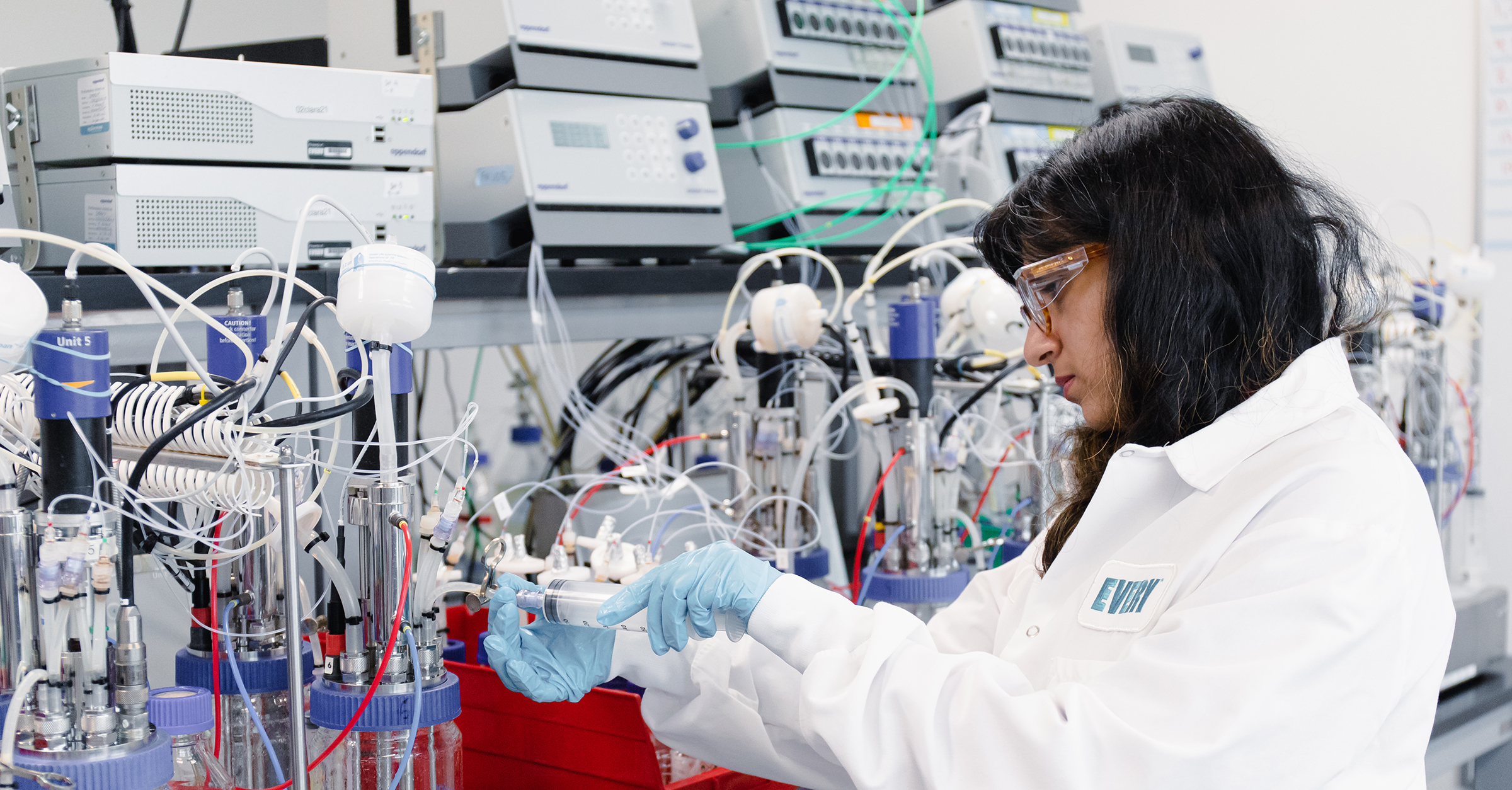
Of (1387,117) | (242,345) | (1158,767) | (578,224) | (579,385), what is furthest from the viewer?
(1387,117)

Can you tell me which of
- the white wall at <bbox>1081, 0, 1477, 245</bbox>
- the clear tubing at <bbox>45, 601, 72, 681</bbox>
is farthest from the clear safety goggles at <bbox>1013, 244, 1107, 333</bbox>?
the white wall at <bbox>1081, 0, 1477, 245</bbox>

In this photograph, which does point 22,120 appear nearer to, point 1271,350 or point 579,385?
point 579,385

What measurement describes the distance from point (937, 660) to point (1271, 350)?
431 mm

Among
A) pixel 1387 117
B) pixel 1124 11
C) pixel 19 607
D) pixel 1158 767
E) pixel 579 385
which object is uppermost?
pixel 1124 11

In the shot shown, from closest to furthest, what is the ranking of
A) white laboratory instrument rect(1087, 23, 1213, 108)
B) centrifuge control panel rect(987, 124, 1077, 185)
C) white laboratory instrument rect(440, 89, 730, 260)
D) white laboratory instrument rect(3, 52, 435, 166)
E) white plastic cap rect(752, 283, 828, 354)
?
white laboratory instrument rect(3, 52, 435, 166), white plastic cap rect(752, 283, 828, 354), white laboratory instrument rect(440, 89, 730, 260), centrifuge control panel rect(987, 124, 1077, 185), white laboratory instrument rect(1087, 23, 1213, 108)

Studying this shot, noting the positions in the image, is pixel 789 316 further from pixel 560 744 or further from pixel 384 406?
pixel 384 406

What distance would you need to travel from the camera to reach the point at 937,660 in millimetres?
1021

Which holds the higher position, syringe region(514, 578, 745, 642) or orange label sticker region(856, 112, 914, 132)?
orange label sticker region(856, 112, 914, 132)

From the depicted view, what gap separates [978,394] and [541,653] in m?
0.95

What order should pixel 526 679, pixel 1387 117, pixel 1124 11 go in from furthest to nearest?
1. pixel 1124 11
2. pixel 1387 117
3. pixel 526 679

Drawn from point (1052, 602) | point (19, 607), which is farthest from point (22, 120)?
point (1052, 602)

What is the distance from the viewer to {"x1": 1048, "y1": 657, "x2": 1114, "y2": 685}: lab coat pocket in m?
1.02

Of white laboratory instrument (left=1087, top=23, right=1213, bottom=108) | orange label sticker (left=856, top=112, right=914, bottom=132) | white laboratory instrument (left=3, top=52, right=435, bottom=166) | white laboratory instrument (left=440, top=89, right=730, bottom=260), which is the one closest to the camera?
white laboratory instrument (left=3, top=52, right=435, bottom=166)

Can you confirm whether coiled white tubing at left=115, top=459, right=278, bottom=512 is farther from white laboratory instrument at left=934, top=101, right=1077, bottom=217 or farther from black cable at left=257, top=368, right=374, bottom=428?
white laboratory instrument at left=934, top=101, right=1077, bottom=217
